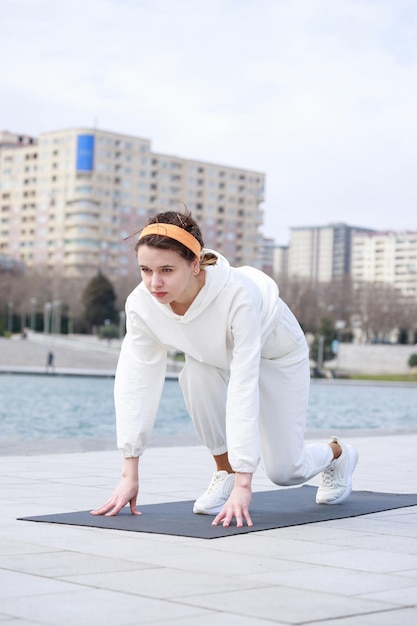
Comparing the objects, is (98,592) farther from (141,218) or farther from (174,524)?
(141,218)

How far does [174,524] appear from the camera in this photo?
506 centimetres

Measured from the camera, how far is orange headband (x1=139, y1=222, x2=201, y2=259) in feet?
15.6

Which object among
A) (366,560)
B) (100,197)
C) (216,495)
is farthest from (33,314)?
(366,560)

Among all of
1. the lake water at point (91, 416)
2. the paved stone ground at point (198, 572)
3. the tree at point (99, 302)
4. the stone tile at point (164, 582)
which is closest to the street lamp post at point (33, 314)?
the tree at point (99, 302)

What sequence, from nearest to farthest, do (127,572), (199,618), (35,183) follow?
(199,618)
(127,572)
(35,183)

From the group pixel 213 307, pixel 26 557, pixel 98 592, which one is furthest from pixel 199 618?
pixel 213 307

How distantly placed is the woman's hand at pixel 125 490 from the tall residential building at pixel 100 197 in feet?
388

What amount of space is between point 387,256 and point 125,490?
612ft

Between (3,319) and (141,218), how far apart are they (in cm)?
3768

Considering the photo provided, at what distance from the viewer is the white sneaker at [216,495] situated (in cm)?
539

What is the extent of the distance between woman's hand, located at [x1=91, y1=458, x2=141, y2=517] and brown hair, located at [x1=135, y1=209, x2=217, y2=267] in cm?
104

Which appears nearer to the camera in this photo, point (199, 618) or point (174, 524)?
point (199, 618)

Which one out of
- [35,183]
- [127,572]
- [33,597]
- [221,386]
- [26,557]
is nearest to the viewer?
[33,597]

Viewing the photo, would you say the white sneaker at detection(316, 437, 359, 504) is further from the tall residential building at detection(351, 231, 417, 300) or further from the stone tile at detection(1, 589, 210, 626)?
the tall residential building at detection(351, 231, 417, 300)
